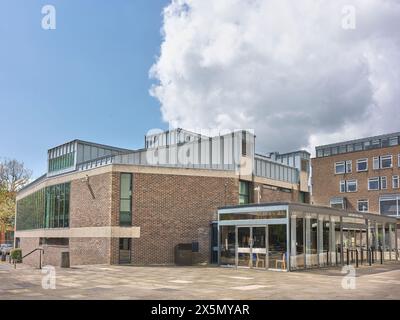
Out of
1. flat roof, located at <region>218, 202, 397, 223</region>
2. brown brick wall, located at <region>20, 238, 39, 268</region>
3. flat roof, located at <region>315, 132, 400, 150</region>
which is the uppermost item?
flat roof, located at <region>315, 132, 400, 150</region>

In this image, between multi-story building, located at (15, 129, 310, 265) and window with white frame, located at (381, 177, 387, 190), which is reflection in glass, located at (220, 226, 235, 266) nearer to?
multi-story building, located at (15, 129, 310, 265)

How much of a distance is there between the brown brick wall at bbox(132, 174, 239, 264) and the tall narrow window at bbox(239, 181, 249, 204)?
2572mm

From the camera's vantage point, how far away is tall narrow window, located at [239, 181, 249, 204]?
Answer: 30234 mm

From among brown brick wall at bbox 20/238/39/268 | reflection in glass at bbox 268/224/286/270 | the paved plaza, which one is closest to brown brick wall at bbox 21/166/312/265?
the paved plaza

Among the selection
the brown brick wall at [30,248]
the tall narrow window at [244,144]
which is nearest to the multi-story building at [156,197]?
the tall narrow window at [244,144]

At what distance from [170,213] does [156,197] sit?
3.86 feet

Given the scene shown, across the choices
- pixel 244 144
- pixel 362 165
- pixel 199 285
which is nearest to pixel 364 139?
pixel 362 165

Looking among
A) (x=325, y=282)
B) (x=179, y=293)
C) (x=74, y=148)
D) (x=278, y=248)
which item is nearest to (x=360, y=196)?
(x=74, y=148)

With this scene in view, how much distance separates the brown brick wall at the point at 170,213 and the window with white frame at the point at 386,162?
3311 cm

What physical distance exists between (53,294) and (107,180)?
1249cm

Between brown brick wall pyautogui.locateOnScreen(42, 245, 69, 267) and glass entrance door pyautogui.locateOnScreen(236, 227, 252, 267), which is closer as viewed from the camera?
glass entrance door pyautogui.locateOnScreen(236, 227, 252, 267)

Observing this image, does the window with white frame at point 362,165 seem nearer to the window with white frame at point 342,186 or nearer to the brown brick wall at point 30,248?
the window with white frame at point 342,186

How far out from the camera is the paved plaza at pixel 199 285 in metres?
13.4

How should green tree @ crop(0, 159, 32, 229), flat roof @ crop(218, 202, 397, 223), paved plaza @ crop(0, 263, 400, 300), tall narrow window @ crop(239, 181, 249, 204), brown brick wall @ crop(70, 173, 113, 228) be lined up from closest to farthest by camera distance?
paved plaza @ crop(0, 263, 400, 300)
flat roof @ crop(218, 202, 397, 223)
brown brick wall @ crop(70, 173, 113, 228)
tall narrow window @ crop(239, 181, 249, 204)
green tree @ crop(0, 159, 32, 229)
